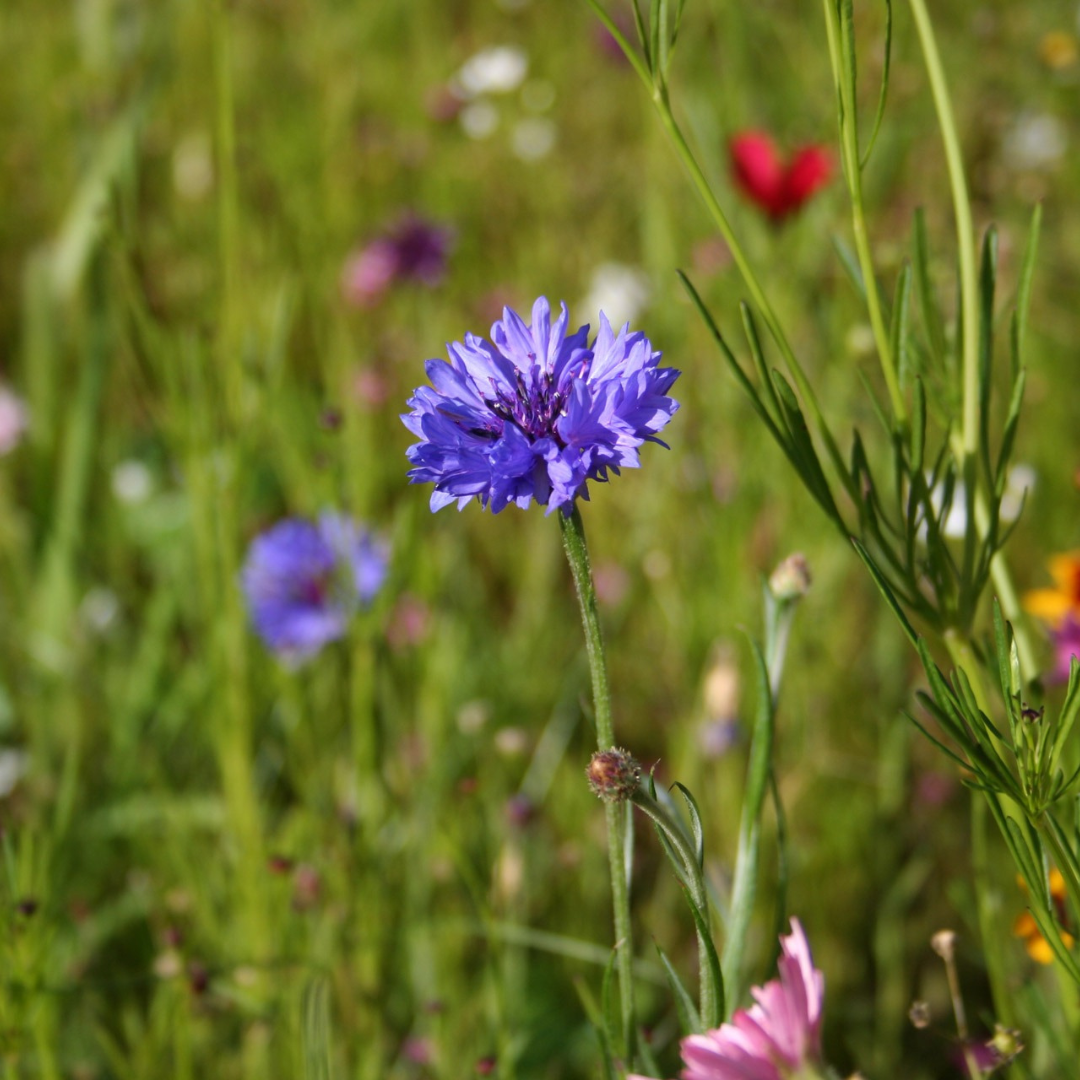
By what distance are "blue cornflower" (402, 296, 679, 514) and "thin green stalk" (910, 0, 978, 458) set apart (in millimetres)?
178

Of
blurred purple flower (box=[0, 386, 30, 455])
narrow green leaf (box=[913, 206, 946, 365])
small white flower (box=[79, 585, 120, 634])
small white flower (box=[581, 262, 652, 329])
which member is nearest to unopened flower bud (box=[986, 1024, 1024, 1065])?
narrow green leaf (box=[913, 206, 946, 365])

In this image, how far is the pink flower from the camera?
120 cm

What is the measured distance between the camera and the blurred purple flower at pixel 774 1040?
379mm

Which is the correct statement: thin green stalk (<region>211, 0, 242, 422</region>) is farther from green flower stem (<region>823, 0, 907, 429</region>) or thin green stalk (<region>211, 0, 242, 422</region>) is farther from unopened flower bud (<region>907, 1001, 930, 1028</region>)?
unopened flower bud (<region>907, 1001, 930, 1028</region>)

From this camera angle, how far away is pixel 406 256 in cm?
149

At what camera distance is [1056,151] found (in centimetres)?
186

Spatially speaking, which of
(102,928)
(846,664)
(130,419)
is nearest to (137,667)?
(102,928)

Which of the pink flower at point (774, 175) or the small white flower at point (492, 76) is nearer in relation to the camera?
the pink flower at point (774, 175)

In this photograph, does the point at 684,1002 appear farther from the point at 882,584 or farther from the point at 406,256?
the point at 406,256

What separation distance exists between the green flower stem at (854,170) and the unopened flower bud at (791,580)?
0.35 feet

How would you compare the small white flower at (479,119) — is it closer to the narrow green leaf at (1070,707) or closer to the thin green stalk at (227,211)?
the thin green stalk at (227,211)

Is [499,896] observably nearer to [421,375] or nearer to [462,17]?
[421,375]

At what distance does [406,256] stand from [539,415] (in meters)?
1.03

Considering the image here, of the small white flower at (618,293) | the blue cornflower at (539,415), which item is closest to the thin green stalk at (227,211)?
the blue cornflower at (539,415)
